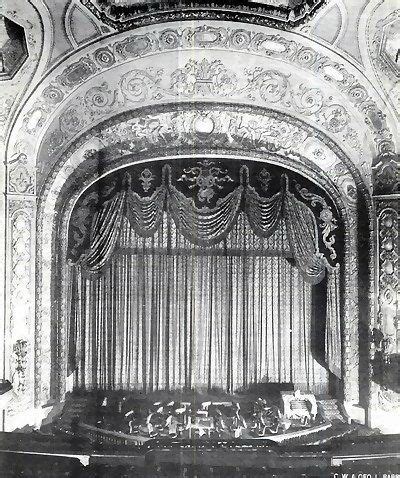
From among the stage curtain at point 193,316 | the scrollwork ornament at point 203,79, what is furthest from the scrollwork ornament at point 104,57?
the stage curtain at point 193,316

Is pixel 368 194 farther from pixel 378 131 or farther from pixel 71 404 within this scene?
pixel 71 404

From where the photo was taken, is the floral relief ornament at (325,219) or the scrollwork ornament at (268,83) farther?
the floral relief ornament at (325,219)

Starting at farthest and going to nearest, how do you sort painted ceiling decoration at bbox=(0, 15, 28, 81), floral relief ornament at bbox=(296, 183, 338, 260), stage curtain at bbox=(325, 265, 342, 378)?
1. floral relief ornament at bbox=(296, 183, 338, 260)
2. stage curtain at bbox=(325, 265, 342, 378)
3. painted ceiling decoration at bbox=(0, 15, 28, 81)

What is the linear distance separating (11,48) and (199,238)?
9.07ft

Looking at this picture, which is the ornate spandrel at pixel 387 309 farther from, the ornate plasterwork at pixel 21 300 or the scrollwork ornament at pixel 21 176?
the scrollwork ornament at pixel 21 176

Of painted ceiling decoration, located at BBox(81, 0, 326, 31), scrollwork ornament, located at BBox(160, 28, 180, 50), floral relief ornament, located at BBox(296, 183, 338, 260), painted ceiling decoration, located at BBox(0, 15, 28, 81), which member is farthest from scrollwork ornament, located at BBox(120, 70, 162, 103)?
floral relief ornament, located at BBox(296, 183, 338, 260)

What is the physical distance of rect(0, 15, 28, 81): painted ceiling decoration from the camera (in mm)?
6109

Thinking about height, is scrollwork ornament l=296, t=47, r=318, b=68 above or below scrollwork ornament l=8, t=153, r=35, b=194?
above

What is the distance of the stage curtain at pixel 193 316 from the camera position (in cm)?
689

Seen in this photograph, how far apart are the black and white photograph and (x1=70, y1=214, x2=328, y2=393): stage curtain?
22mm

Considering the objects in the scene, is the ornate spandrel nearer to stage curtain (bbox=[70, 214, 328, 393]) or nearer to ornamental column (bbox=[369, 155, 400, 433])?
ornamental column (bbox=[369, 155, 400, 433])

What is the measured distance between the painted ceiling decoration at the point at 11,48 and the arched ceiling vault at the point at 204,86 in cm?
30

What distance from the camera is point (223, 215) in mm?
7117

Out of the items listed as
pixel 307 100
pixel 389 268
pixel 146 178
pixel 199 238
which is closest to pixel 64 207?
pixel 146 178
